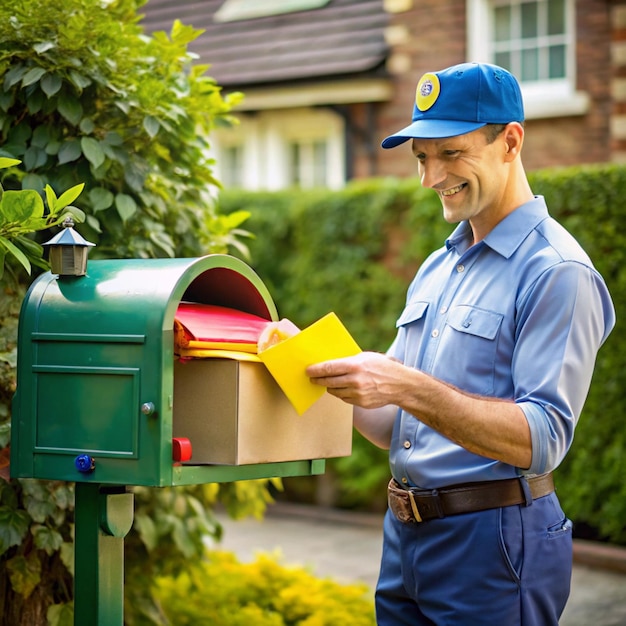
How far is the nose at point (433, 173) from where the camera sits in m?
2.52

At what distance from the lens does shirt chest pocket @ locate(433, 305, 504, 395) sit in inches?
96.4

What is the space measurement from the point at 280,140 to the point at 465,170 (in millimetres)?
8497

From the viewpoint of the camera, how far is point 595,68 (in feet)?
29.7

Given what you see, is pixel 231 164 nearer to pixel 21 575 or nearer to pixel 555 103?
pixel 555 103

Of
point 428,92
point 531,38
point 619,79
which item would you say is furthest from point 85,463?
point 531,38

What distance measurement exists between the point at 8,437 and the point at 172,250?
0.86m

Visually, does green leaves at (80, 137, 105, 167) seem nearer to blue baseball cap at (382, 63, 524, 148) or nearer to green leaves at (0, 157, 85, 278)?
green leaves at (0, 157, 85, 278)

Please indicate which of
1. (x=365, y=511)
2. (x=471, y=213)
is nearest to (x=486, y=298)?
(x=471, y=213)

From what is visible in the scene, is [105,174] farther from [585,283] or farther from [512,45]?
[512,45]

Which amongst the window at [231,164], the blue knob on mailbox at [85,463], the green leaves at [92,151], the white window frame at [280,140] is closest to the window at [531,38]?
the white window frame at [280,140]

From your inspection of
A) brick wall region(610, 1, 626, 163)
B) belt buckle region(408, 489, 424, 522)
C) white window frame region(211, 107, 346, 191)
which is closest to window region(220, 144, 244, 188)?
white window frame region(211, 107, 346, 191)

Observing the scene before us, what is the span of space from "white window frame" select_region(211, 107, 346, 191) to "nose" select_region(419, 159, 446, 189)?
309 inches

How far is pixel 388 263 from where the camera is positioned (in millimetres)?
7773

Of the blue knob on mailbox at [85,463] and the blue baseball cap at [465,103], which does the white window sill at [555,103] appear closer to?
the blue baseball cap at [465,103]
